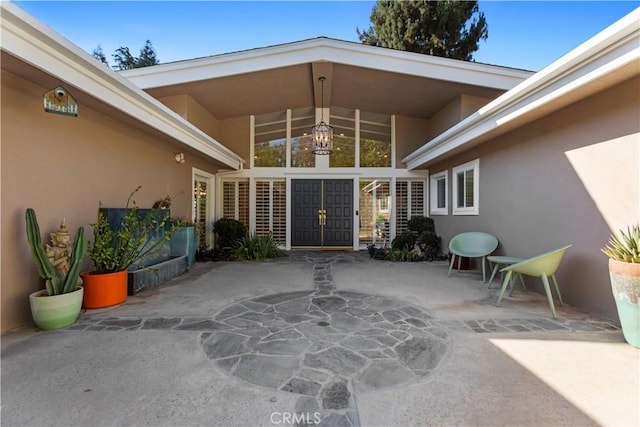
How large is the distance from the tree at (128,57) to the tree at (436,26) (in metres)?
16.5

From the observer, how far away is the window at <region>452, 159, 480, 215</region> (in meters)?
5.88

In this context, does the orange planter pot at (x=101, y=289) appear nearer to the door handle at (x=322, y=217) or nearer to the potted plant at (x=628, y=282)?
the potted plant at (x=628, y=282)

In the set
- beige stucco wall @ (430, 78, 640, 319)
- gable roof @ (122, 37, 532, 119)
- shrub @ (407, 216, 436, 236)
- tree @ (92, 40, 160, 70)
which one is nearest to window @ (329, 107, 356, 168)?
gable roof @ (122, 37, 532, 119)

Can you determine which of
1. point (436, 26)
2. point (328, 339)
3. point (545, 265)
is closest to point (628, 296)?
point (545, 265)

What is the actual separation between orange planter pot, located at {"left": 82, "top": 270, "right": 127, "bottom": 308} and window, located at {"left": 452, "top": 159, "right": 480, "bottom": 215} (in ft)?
20.3

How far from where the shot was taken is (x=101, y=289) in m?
3.43

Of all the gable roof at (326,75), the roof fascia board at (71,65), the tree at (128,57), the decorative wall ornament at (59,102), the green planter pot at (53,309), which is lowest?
the green planter pot at (53,309)

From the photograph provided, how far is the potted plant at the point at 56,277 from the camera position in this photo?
275cm

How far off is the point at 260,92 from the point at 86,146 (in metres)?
4.42

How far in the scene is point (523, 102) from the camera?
3775 millimetres

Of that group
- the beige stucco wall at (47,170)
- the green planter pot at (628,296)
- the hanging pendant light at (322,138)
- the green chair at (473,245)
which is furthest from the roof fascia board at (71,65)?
the green chair at (473,245)

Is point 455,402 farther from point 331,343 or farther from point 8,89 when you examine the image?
point 8,89

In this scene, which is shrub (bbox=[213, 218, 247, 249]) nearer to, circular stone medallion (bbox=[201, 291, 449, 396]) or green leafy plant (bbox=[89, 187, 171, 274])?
green leafy plant (bbox=[89, 187, 171, 274])

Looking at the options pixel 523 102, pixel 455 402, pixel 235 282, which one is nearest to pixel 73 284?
pixel 235 282
